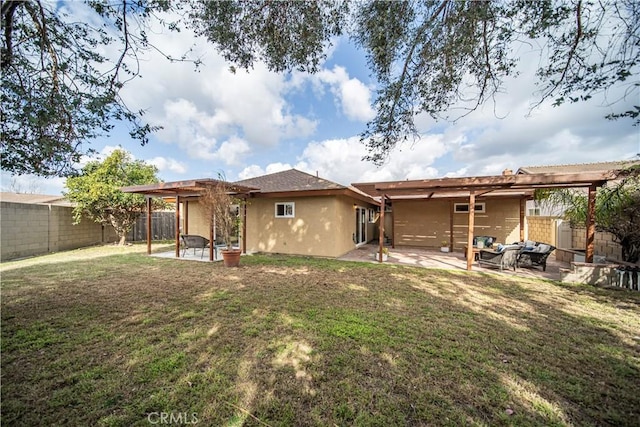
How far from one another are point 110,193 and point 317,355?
519 inches

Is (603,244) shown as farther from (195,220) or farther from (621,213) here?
(195,220)

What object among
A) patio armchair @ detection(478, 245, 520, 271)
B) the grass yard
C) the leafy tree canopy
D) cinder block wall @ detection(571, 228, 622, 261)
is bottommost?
the grass yard

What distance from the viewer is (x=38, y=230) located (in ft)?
31.9

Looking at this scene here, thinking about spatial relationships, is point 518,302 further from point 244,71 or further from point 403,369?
point 244,71

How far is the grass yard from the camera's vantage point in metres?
2.14

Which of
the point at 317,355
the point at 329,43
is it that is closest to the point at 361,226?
the point at 329,43

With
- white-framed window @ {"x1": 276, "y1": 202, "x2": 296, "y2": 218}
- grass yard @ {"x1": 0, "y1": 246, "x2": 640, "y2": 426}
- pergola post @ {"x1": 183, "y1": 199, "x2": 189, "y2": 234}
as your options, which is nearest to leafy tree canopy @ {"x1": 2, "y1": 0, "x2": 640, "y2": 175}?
grass yard @ {"x1": 0, "y1": 246, "x2": 640, "y2": 426}

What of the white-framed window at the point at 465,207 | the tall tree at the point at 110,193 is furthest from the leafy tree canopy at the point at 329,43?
the white-framed window at the point at 465,207

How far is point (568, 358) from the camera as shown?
2979mm

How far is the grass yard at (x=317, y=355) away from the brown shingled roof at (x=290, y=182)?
16.2 feet

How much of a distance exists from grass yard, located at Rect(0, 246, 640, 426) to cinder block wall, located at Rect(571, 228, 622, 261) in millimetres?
2904

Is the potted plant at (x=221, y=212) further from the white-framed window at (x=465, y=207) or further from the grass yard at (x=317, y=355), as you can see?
the white-framed window at (x=465, y=207)

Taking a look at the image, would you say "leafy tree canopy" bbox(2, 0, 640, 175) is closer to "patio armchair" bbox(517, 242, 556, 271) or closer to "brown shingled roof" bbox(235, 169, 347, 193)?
"brown shingled roof" bbox(235, 169, 347, 193)

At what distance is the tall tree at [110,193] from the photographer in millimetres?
11023
